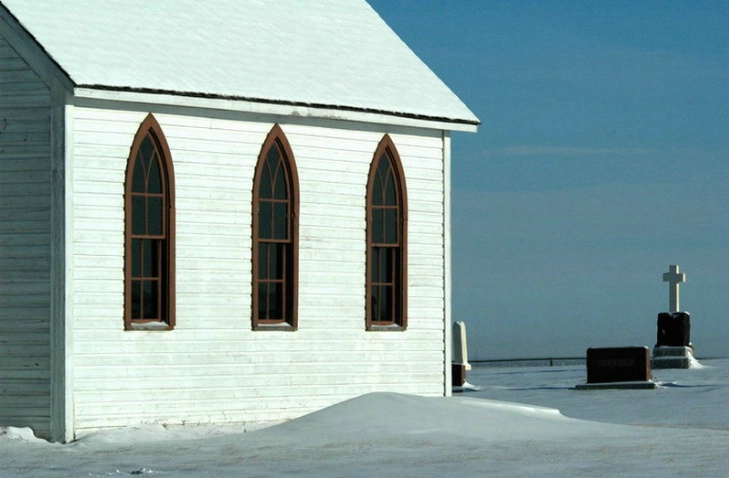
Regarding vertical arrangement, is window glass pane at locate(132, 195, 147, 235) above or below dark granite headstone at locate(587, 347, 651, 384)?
above

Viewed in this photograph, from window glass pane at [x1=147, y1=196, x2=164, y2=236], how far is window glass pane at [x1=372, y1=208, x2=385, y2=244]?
13.6 ft

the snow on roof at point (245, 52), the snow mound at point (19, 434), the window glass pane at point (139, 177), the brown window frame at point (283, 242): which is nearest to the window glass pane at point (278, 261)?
the brown window frame at point (283, 242)

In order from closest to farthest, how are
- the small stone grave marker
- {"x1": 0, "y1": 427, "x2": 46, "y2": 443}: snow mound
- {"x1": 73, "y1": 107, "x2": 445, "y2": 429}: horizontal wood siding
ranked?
{"x1": 0, "y1": 427, "x2": 46, "y2": 443}: snow mound → {"x1": 73, "y1": 107, "x2": 445, "y2": 429}: horizontal wood siding → the small stone grave marker

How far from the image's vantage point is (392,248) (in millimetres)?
25312

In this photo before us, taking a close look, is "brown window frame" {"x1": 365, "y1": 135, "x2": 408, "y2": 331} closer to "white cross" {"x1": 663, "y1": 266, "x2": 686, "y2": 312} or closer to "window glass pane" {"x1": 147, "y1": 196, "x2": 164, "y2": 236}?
Result: "window glass pane" {"x1": 147, "y1": 196, "x2": 164, "y2": 236}

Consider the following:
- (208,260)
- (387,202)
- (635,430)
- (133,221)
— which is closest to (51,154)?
(133,221)

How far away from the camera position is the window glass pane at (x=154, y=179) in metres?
22.3

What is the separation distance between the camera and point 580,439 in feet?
67.9

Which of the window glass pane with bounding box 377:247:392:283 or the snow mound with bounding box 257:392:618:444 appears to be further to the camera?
the window glass pane with bounding box 377:247:392:283

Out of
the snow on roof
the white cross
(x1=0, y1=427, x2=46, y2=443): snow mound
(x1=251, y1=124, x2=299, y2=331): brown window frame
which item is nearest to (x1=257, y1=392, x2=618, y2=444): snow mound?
(x1=251, y1=124, x2=299, y2=331): brown window frame

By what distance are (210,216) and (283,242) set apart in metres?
1.53

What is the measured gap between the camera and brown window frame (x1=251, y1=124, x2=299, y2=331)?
Result: 77.0 ft

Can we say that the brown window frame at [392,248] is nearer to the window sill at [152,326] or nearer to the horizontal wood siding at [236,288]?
the horizontal wood siding at [236,288]

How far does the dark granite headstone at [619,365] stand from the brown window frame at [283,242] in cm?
1346
